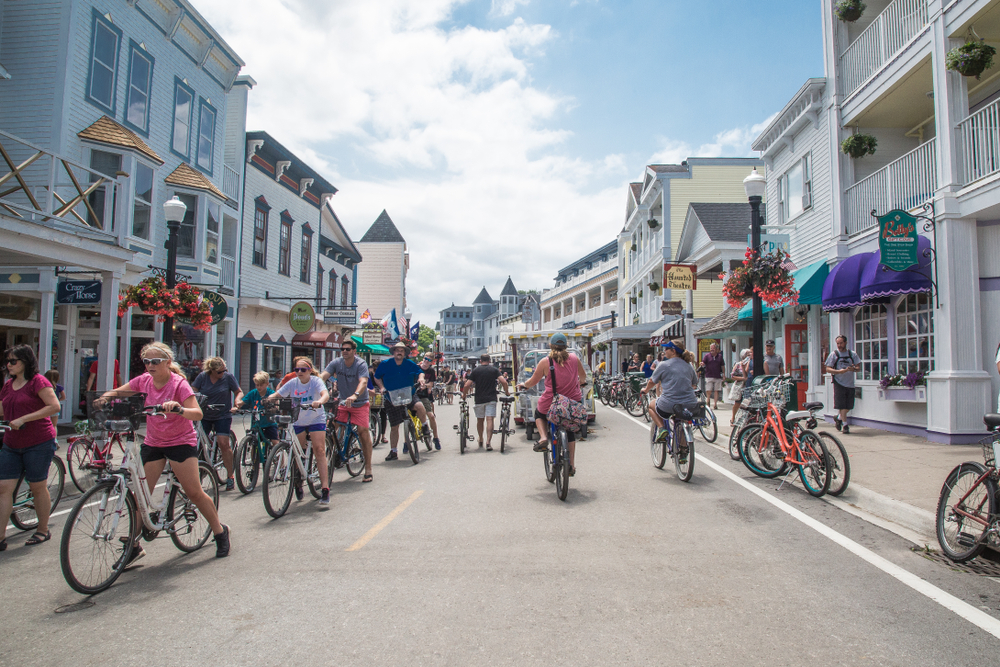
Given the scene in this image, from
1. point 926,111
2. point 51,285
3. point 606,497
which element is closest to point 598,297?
point 926,111

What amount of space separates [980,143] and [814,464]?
23.8 ft

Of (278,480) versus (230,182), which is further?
(230,182)

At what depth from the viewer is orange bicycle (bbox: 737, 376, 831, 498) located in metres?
7.51

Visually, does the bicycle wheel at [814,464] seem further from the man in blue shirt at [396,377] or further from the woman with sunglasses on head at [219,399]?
the woman with sunglasses on head at [219,399]

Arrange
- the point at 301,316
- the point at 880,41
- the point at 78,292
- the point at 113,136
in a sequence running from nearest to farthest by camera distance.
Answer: the point at 880,41
the point at 78,292
the point at 113,136
the point at 301,316

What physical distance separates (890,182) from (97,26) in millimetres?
18004

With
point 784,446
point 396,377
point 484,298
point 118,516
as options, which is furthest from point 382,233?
point 484,298

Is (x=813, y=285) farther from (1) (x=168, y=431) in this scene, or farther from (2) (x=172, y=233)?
(1) (x=168, y=431)

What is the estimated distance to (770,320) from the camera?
19.1m

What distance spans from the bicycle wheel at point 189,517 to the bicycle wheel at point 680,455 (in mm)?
5585

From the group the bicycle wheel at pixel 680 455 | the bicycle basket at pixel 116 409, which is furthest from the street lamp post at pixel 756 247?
the bicycle basket at pixel 116 409

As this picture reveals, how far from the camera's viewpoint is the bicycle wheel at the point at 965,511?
4928mm

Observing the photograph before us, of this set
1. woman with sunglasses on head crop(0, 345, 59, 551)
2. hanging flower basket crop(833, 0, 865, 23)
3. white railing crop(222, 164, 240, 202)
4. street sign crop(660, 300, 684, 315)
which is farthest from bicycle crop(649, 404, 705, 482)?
white railing crop(222, 164, 240, 202)

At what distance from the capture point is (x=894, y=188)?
43.3 feet
